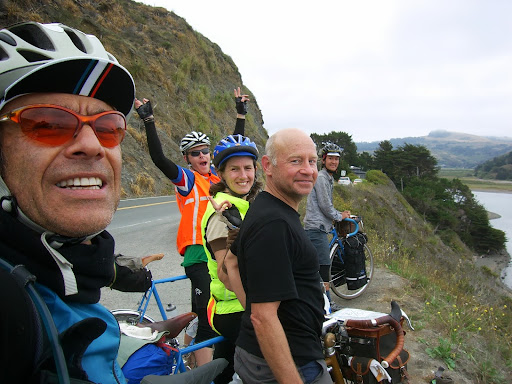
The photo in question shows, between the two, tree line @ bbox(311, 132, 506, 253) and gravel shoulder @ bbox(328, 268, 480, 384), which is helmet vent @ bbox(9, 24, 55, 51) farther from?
tree line @ bbox(311, 132, 506, 253)

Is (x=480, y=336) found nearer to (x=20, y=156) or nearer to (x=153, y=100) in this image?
(x=20, y=156)

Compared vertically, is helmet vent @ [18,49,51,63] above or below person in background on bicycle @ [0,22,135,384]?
above

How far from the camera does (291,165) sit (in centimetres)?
195

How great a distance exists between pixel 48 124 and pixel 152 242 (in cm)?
734

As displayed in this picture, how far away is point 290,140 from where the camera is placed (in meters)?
2.00

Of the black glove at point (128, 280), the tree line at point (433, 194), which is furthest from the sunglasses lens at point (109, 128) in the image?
the tree line at point (433, 194)

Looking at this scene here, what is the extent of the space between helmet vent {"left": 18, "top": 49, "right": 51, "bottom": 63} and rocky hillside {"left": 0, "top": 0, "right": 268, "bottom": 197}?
1509cm

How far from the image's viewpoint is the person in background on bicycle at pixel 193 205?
2.82 m

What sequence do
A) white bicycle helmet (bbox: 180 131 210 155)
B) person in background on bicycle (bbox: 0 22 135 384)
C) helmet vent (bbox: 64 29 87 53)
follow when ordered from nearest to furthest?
1. person in background on bicycle (bbox: 0 22 135 384)
2. helmet vent (bbox: 64 29 87 53)
3. white bicycle helmet (bbox: 180 131 210 155)

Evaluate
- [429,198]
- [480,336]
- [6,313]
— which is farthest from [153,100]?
[429,198]

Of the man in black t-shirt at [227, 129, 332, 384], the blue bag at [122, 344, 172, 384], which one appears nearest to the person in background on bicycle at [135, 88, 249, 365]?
the man in black t-shirt at [227, 129, 332, 384]

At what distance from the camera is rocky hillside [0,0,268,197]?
17797mm

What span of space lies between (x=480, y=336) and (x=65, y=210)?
505 centimetres

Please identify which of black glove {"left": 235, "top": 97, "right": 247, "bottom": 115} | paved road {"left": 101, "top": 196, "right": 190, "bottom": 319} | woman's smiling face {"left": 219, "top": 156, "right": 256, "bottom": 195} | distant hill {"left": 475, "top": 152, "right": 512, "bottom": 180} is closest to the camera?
woman's smiling face {"left": 219, "top": 156, "right": 256, "bottom": 195}
